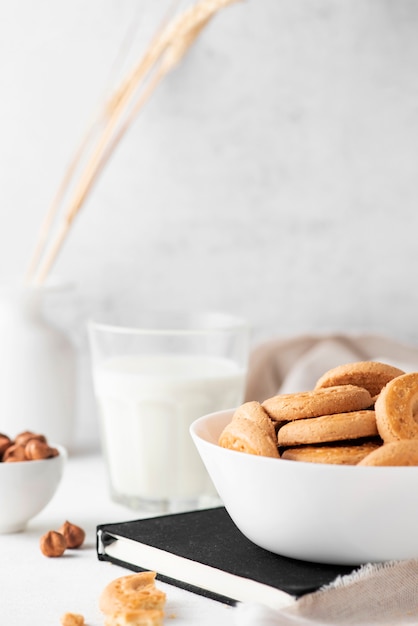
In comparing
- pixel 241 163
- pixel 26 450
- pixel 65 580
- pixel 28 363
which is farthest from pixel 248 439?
pixel 241 163

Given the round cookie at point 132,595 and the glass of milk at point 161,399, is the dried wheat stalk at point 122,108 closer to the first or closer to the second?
the glass of milk at point 161,399

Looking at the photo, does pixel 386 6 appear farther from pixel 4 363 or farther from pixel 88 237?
pixel 4 363

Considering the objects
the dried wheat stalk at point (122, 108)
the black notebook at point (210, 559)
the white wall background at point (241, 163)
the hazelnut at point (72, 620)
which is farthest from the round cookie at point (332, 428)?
the white wall background at point (241, 163)

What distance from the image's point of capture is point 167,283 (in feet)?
5.20

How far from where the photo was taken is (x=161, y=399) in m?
1.12

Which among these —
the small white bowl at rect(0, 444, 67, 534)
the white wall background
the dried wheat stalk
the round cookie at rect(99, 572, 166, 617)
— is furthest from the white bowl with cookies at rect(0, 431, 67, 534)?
the white wall background

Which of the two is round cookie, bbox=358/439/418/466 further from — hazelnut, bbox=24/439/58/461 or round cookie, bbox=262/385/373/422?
hazelnut, bbox=24/439/58/461

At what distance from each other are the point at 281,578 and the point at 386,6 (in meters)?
1.08

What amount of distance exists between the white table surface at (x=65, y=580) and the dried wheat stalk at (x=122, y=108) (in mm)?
429

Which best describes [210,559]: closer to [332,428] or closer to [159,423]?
[332,428]

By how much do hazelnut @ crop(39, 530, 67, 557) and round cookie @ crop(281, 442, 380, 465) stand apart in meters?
0.28

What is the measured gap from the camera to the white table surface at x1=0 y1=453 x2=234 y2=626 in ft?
2.52

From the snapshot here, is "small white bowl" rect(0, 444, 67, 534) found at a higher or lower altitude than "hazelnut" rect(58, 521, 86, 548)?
higher

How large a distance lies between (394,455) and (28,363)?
768 millimetres
